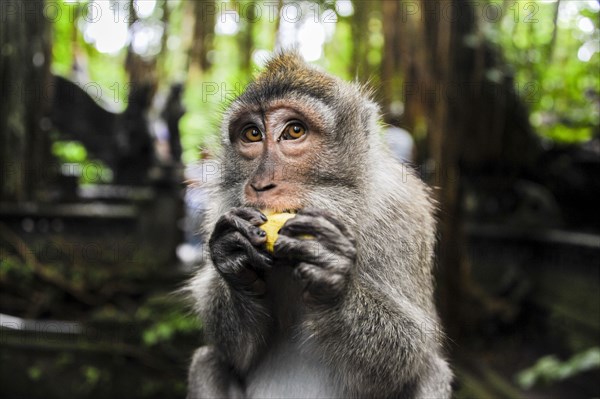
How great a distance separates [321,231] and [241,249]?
1.26 feet

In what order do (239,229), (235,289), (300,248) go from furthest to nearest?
1. (235,289)
2. (239,229)
3. (300,248)

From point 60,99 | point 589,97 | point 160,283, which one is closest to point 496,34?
point 589,97

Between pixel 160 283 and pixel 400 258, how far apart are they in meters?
5.38

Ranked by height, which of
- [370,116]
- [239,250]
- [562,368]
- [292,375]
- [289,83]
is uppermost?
[289,83]

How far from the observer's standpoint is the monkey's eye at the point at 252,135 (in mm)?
2597

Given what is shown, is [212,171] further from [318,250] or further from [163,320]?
[163,320]

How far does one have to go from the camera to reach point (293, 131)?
8.29 feet

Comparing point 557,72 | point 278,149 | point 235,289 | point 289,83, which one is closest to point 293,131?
point 278,149

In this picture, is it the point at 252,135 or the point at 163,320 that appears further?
the point at 163,320

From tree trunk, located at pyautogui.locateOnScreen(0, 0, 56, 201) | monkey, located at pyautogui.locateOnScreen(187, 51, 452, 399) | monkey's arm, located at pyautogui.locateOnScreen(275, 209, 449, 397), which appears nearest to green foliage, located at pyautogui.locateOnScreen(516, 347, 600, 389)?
monkey, located at pyautogui.locateOnScreen(187, 51, 452, 399)

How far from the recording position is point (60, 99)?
8.73 metres

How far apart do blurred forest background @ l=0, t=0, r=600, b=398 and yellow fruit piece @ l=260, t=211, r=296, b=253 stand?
1.02m

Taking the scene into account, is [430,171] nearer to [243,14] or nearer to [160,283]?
[243,14]

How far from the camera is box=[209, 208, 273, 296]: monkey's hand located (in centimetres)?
227
